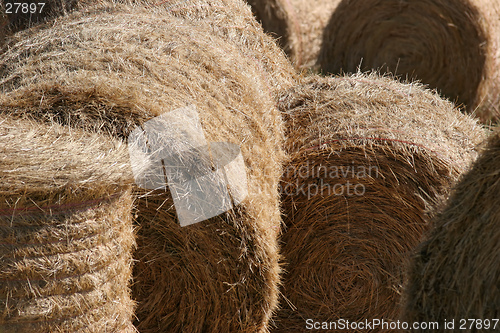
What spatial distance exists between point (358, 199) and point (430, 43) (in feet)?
9.43

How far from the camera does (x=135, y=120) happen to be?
2.37 m

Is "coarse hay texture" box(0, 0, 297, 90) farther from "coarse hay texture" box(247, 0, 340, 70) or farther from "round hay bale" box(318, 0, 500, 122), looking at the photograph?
"round hay bale" box(318, 0, 500, 122)

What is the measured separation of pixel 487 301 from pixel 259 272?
94 centimetres

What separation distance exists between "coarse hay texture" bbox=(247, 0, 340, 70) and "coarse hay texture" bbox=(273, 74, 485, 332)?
7.25 feet

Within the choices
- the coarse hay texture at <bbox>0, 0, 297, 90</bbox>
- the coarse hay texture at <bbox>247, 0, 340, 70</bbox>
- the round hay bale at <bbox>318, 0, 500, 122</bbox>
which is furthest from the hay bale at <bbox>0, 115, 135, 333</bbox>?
the round hay bale at <bbox>318, 0, 500, 122</bbox>

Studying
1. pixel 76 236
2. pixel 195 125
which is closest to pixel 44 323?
pixel 76 236

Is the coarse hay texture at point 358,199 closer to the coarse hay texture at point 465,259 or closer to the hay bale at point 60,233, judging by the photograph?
the coarse hay texture at point 465,259

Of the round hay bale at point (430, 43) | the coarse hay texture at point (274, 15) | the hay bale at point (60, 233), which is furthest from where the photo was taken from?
the coarse hay texture at point (274, 15)

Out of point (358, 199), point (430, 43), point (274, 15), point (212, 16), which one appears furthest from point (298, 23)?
point (358, 199)

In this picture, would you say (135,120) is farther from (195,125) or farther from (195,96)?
(195,96)

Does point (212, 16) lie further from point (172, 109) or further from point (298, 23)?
point (298, 23)

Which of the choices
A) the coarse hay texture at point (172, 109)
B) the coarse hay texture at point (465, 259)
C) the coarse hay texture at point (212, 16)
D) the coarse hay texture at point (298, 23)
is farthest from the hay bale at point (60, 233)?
the coarse hay texture at point (298, 23)

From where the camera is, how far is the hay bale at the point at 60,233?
1.94 m

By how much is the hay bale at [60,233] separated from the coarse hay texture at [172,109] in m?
0.26
